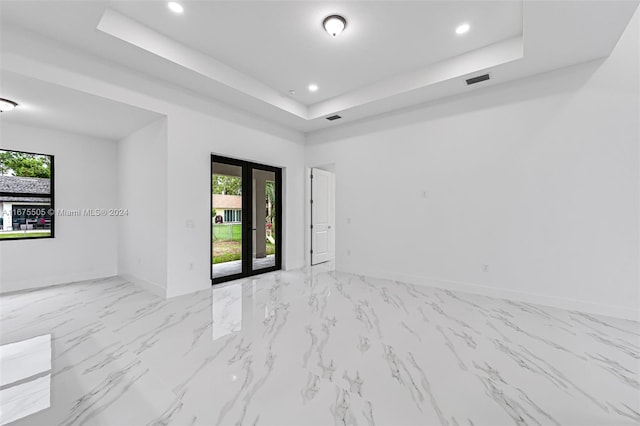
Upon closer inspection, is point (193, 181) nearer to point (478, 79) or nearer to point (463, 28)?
point (463, 28)

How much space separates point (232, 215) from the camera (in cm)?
523

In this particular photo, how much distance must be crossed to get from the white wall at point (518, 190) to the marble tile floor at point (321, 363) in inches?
20.9

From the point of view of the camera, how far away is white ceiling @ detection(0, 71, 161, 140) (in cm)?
331

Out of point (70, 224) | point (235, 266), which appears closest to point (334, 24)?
point (235, 266)

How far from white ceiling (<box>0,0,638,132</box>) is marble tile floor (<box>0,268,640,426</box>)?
3146 mm

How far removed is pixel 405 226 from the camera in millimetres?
5129

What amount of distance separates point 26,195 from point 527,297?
7.97 metres

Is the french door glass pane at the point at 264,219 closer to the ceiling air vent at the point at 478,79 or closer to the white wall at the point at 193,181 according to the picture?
the white wall at the point at 193,181

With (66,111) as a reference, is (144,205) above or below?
below

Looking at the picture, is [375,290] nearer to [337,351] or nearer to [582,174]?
[337,351]

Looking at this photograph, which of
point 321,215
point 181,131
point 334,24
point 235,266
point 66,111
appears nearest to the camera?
point 334,24

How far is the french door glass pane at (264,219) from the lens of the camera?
Result: 5.67 metres

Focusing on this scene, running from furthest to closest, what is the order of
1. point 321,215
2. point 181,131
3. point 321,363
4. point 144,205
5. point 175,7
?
point 321,215, point 144,205, point 181,131, point 175,7, point 321,363

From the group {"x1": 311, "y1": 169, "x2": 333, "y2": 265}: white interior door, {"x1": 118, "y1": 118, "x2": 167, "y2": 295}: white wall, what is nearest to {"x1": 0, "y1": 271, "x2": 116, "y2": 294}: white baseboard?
{"x1": 118, "y1": 118, "x2": 167, "y2": 295}: white wall
